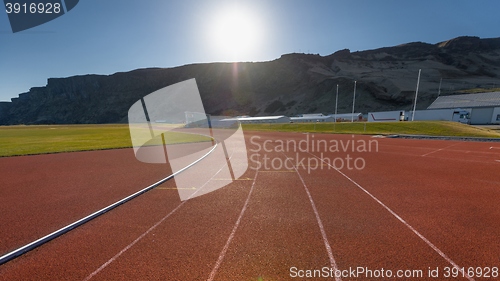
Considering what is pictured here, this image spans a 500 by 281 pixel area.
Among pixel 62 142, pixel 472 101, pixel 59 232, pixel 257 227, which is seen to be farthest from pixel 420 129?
pixel 62 142

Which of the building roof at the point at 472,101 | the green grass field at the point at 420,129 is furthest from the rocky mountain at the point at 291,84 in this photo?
the green grass field at the point at 420,129

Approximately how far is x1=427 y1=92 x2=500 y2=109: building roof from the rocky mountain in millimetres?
13935

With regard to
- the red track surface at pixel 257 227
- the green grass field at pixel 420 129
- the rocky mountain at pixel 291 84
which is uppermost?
the rocky mountain at pixel 291 84

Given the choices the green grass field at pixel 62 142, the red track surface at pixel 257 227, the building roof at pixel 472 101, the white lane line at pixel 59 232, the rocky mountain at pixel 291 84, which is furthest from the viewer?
the rocky mountain at pixel 291 84

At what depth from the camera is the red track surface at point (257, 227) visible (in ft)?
12.8

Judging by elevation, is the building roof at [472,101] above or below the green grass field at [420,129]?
above

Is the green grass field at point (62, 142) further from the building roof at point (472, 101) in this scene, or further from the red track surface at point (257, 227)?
the building roof at point (472, 101)

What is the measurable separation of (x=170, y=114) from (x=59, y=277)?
119 m

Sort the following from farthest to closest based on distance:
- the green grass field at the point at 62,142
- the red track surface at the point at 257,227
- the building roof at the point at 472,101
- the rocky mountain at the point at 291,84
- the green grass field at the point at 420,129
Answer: the rocky mountain at the point at 291,84, the building roof at the point at 472,101, the green grass field at the point at 420,129, the green grass field at the point at 62,142, the red track surface at the point at 257,227

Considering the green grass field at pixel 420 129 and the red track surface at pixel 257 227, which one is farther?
the green grass field at pixel 420 129

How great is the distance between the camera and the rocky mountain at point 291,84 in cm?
8750

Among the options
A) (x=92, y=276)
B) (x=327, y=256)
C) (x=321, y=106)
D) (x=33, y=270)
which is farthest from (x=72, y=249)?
(x=321, y=106)

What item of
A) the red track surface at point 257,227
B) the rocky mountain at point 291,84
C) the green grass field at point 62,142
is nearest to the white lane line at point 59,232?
the red track surface at point 257,227

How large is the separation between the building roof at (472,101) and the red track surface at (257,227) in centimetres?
6238
